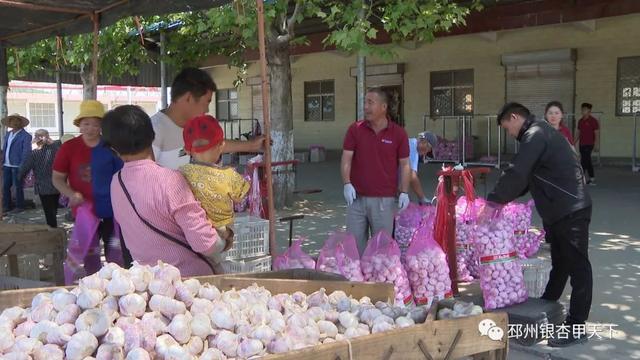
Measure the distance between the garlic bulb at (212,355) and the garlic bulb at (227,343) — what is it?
0.07 feet

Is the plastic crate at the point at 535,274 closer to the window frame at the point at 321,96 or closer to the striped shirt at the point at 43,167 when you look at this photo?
the striped shirt at the point at 43,167

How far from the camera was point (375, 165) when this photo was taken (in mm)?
4910

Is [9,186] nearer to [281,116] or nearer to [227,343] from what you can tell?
[281,116]

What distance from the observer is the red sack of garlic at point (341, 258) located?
163 inches

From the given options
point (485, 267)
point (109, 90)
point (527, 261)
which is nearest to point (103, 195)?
point (485, 267)

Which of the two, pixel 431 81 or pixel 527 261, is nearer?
pixel 527 261

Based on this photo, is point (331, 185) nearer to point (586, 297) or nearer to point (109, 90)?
point (586, 297)

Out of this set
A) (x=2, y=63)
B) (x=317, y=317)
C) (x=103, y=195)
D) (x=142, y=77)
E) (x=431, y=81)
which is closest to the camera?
(x=317, y=317)

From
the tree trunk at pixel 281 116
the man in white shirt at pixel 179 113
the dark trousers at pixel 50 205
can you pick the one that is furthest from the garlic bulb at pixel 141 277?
the tree trunk at pixel 281 116

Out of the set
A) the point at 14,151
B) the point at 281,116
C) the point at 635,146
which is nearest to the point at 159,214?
the point at 281,116

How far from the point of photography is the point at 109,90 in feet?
143

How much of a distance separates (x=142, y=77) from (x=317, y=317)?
2119 centimetres

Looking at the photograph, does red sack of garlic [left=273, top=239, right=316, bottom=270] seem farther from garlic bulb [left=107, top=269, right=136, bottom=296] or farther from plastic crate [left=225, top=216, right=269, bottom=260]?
garlic bulb [left=107, top=269, right=136, bottom=296]

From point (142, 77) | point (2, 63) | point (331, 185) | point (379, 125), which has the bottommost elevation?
point (331, 185)
